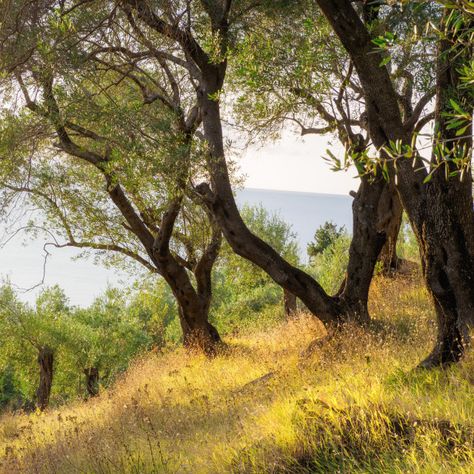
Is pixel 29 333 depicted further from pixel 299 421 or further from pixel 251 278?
pixel 299 421

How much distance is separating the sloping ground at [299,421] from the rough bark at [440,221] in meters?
0.63

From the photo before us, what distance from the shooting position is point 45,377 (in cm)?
2594

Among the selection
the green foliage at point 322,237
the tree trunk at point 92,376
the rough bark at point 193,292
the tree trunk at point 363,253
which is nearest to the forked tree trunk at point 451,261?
the tree trunk at point 363,253

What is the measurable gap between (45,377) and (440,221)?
894 inches

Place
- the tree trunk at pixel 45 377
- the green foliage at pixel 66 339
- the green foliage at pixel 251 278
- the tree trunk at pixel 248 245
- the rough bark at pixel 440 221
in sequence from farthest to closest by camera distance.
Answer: the green foliage at pixel 66 339
the tree trunk at pixel 45 377
the green foliage at pixel 251 278
the tree trunk at pixel 248 245
the rough bark at pixel 440 221

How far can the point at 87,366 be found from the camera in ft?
113

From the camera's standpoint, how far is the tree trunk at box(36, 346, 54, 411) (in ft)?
80.2

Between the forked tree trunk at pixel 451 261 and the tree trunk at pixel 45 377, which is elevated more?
the forked tree trunk at pixel 451 261

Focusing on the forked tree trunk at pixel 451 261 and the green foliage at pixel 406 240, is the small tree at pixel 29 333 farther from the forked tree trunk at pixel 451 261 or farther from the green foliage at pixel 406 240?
the forked tree trunk at pixel 451 261

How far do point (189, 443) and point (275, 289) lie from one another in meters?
35.9

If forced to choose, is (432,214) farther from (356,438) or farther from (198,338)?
(198,338)

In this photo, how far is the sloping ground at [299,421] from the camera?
5.42 metres

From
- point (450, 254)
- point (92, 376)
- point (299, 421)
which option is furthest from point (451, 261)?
point (92, 376)

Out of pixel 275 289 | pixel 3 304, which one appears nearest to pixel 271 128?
pixel 3 304
